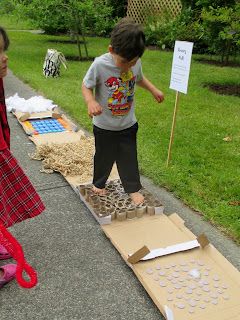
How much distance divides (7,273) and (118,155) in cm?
124

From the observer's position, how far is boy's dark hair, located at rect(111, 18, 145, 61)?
262cm

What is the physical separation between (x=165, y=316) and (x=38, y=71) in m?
7.03

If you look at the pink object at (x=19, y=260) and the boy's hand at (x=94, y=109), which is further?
the boy's hand at (x=94, y=109)

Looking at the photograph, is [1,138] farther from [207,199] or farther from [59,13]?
[59,13]

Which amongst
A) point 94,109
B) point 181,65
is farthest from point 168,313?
point 181,65

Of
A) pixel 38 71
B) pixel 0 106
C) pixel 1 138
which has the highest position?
pixel 0 106

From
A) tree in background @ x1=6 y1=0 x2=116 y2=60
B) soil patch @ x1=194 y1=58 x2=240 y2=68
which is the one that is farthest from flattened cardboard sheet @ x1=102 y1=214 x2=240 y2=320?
soil patch @ x1=194 y1=58 x2=240 y2=68

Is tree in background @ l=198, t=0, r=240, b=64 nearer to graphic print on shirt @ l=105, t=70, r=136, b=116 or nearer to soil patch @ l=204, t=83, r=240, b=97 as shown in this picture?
soil patch @ l=204, t=83, r=240, b=97

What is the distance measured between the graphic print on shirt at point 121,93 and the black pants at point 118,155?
176 mm

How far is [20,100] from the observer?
597cm

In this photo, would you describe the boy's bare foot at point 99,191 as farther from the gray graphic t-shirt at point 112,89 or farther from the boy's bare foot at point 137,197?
the gray graphic t-shirt at point 112,89

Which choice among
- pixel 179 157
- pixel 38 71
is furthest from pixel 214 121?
pixel 38 71

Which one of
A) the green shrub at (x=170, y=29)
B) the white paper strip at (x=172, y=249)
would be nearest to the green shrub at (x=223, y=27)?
the green shrub at (x=170, y=29)

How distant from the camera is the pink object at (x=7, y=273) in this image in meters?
2.40
